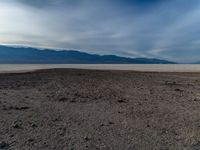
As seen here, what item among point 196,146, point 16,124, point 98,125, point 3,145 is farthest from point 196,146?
point 16,124

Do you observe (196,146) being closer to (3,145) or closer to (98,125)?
(98,125)

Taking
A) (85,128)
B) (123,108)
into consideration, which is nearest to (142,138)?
(85,128)

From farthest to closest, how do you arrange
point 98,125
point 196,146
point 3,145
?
point 98,125 → point 196,146 → point 3,145

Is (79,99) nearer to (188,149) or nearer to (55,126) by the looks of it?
(55,126)

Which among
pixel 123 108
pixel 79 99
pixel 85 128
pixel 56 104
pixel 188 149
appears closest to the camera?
pixel 188 149

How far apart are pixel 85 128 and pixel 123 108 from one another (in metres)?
2.83

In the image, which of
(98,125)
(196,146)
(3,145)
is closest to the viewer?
(3,145)

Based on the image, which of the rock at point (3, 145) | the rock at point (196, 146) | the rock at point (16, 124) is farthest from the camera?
the rock at point (16, 124)

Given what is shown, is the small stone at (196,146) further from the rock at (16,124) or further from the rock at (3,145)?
the rock at (16,124)

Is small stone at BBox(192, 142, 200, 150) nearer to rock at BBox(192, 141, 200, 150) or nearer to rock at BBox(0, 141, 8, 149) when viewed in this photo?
rock at BBox(192, 141, 200, 150)

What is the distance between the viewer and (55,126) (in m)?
6.09

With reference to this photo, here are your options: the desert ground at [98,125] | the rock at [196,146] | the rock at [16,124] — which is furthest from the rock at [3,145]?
the rock at [196,146]

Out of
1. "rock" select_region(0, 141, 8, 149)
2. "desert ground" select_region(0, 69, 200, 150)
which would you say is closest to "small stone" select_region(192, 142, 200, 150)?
"desert ground" select_region(0, 69, 200, 150)

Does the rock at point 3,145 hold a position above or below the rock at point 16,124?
below
